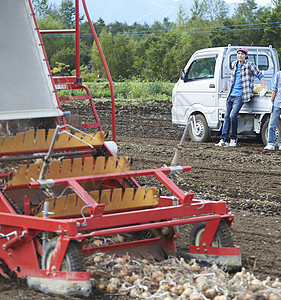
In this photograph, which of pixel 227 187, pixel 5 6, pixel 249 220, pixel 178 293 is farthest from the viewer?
pixel 227 187

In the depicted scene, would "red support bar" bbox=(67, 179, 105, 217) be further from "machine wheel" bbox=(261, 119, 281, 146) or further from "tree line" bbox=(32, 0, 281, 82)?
"tree line" bbox=(32, 0, 281, 82)

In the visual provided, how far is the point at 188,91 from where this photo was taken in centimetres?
1468

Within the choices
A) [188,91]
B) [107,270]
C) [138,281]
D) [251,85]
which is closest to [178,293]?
[138,281]

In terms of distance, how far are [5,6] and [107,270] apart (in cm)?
337

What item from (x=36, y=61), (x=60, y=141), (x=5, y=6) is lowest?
(x=60, y=141)

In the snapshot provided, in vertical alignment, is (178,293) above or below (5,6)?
below

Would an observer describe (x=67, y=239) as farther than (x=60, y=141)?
No

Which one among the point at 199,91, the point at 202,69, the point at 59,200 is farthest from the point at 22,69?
the point at 202,69

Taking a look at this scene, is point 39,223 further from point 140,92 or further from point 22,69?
point 140,92

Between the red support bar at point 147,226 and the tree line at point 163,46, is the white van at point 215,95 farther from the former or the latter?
the tree line at point 163,46

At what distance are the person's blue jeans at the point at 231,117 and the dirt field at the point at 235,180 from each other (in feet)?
1.25

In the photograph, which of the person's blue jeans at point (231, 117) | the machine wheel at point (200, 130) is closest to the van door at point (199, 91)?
the machine wheel at point (200, 130)

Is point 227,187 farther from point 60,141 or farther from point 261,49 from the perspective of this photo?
point 261,49

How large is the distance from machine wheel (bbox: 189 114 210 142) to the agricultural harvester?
301 inches
